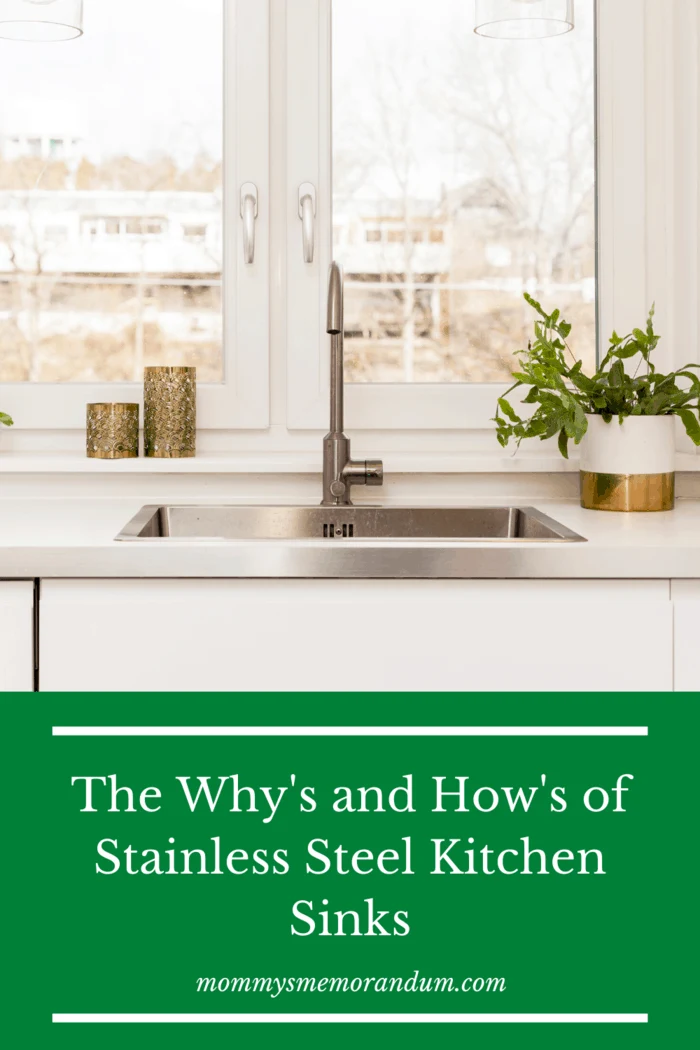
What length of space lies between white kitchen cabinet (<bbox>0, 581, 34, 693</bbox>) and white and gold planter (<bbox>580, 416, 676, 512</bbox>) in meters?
0.95

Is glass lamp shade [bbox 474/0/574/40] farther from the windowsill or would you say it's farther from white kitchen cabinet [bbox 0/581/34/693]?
white kitchen cabinet [bbox 0/581/34/693]

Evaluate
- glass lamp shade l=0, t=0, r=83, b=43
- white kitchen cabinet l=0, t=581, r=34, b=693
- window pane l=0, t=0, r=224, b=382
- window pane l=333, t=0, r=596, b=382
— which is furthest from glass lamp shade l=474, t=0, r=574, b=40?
white kitchen cabinet l=0, t=581, r=34, b=693

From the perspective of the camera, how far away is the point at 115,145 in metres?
2.16

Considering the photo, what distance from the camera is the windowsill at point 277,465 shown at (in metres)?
2.05

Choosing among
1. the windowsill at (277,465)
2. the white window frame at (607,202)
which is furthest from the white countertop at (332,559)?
the white window frame at (607,202)

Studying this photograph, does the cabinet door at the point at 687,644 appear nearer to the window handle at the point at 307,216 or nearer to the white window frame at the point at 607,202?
the white window frame at the point at 607,202

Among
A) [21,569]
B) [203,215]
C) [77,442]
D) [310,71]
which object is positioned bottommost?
[21,569]

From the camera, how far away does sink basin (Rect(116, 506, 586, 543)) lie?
1971 millimetres

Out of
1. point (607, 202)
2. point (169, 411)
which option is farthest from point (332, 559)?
point (607, 202)

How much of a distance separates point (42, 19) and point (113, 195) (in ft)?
1.39
